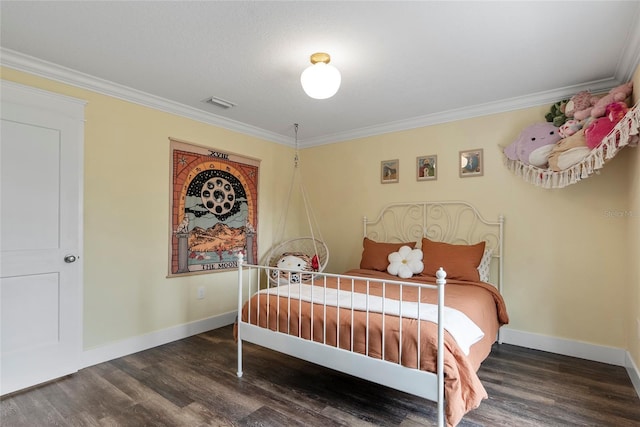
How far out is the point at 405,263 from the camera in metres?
3.11

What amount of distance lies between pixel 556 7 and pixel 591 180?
5.25ft

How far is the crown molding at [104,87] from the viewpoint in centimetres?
229

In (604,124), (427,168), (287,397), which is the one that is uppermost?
(604,124)

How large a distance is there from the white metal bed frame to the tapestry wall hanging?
0.48 meters

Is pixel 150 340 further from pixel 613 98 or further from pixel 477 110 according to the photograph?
pixel 613 98

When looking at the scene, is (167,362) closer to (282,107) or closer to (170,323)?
(170,323)

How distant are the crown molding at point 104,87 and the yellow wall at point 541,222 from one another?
1899 mm

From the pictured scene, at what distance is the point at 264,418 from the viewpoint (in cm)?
193

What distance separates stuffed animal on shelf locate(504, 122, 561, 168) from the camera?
274 cm

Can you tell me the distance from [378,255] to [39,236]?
9.22 feet

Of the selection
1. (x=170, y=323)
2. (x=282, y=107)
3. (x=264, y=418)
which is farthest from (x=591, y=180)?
(x=170, y=323)

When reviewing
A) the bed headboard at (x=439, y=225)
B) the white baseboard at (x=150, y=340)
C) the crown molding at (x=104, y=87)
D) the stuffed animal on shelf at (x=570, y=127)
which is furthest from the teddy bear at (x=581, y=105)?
the white baseboard at (x=150, y=340)

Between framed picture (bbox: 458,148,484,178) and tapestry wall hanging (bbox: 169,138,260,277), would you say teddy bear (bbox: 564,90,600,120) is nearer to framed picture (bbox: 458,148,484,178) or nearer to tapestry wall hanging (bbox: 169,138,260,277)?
framed picture (bbox: 458,148,484,178)

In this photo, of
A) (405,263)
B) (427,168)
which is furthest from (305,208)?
(405,263)
